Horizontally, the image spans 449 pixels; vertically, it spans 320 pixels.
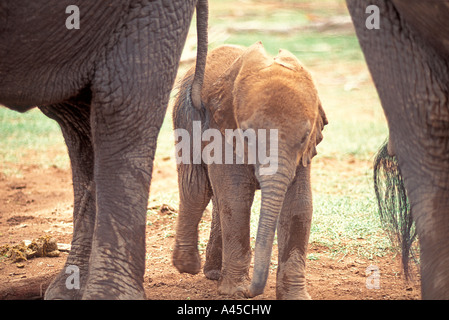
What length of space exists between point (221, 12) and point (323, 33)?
7.38ft

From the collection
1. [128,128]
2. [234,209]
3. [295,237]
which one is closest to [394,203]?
[295,237]

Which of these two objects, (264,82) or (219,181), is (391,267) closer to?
(219,181)

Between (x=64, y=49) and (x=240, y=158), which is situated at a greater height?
(x=64, y=49)

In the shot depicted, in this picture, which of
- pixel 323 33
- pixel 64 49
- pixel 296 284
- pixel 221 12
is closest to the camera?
pixel 64 49

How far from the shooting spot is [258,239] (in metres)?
2.89

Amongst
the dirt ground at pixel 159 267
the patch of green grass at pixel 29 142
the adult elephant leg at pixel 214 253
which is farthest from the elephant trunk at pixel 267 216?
the patch of green grass at pixel 29 142

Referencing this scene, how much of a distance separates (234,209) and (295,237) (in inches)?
12.9

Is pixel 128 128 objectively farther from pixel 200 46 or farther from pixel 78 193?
pixel 78 193

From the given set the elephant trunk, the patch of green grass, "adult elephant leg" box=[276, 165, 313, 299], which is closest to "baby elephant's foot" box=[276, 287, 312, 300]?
"adult elephant leg" box=[276, 165, 313, 299]

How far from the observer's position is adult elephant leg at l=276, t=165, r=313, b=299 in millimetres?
3270

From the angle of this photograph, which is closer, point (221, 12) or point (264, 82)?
point (264, 82)

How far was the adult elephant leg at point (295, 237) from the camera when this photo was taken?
3.27 metres

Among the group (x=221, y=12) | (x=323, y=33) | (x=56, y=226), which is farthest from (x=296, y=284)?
(x=221, y=12)

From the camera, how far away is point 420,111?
2.65m
